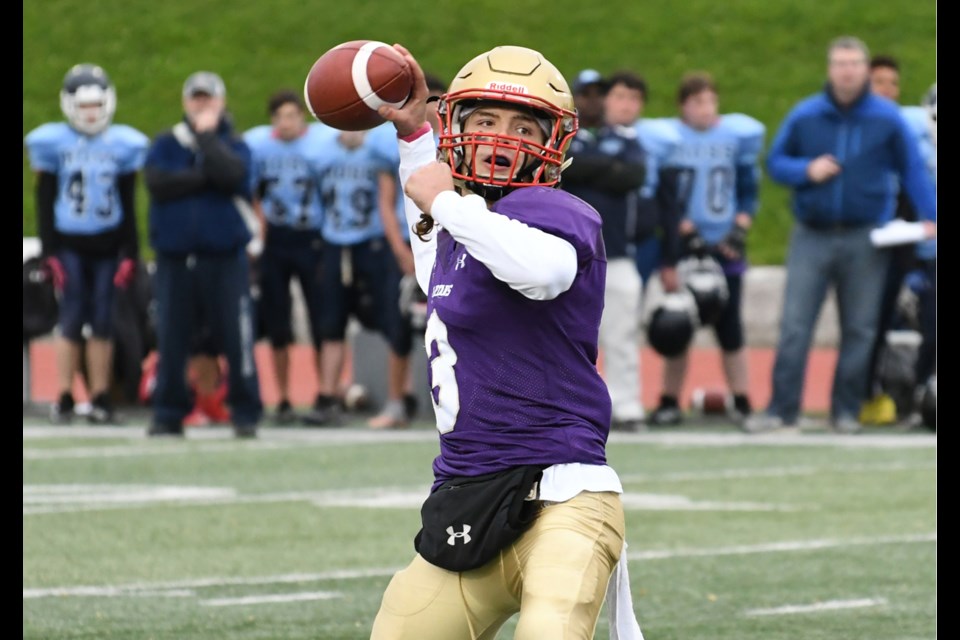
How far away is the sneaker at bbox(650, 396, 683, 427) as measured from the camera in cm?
1296

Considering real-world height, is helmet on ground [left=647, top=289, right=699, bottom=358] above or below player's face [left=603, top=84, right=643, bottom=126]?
below

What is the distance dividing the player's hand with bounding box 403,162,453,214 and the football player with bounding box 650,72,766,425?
8558 millimetres

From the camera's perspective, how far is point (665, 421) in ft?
42.5

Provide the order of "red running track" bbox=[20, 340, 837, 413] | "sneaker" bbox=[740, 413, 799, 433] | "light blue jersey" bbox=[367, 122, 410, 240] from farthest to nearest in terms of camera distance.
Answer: "red running track" bbox=[20, 340, 837, 413], "light blue jersey" bbox=[367, 122, 410, 240], "sneaker" bbox=[740, 413, 799, 433]

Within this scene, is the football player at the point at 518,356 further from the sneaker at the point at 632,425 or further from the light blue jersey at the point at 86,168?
the light blue jersey at the point at 86,168

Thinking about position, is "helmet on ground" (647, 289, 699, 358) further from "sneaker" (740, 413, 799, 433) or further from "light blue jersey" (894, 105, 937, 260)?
"light blue jersey" (894, 105, 937, 260)

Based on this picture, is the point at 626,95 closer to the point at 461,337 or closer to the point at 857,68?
the point at 857,68

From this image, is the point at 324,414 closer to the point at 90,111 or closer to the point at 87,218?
the point at 87,218

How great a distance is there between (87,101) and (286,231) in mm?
1512

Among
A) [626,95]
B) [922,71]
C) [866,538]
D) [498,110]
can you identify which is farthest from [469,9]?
[498,110]

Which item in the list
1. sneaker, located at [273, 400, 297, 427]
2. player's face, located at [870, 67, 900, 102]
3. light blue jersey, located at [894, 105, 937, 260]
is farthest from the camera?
player's face, located at [870, 67, 900, 102]

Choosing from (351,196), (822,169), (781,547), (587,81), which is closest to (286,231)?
(351,196)

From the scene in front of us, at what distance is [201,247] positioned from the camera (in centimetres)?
1179

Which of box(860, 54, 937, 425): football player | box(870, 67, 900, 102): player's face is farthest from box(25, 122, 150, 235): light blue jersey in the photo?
box(870, 67, 900, 102): player's face
